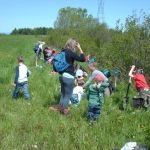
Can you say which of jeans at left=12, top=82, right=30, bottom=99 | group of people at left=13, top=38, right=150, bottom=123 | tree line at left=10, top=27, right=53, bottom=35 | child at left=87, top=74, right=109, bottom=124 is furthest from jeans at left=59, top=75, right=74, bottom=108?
tree line at left=10, top=27, right=53, bottom=35

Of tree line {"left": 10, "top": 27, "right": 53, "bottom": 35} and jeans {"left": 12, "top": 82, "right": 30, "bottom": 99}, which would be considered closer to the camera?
jeans {"left": 12, "top": 82, "right": 30, "bottom": 99}

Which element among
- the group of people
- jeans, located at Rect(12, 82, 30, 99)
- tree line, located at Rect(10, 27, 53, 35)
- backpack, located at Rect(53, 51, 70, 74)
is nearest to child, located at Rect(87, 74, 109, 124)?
the group of people

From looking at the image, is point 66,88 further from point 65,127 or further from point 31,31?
point 31,31

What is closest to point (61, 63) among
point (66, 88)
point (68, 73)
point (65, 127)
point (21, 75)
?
point (68, 73)

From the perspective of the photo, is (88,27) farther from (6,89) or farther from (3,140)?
(3,140)

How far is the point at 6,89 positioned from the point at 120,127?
4204mm

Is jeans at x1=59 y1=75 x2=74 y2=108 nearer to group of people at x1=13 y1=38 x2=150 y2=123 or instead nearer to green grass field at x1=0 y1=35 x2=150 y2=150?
group of people at x1=13 y1=38 x2=150 y2=123

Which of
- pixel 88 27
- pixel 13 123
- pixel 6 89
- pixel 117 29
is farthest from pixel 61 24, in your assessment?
pixel 13 123

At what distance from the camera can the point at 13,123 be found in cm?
511

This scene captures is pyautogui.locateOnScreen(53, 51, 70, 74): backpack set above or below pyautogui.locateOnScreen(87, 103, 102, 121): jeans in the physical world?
above

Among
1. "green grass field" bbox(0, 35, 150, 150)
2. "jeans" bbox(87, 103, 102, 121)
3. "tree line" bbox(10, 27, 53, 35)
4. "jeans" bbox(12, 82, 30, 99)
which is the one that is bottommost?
"green grass field" bbox(0, 35, 150, 150)

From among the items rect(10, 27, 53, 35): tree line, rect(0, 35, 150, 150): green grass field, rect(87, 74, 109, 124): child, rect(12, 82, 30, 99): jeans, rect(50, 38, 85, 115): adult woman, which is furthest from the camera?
rect(10, 27, 53, 35): tree line

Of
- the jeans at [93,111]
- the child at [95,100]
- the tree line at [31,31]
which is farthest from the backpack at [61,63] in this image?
the tree line at [31,31]

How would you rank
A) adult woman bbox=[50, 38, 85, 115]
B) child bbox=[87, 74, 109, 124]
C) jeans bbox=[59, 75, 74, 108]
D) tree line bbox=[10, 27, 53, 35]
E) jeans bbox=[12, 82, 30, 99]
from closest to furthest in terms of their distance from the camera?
child bbox=[87, 74, 109, 124] → adult woman bbox=[50, 38, 85, 115] → jeans bbox=[59, 75, 74, 108] → jeans bbox=[12, 82, 30, 99] → tree line bbox=[10, 27, 53, 35]
